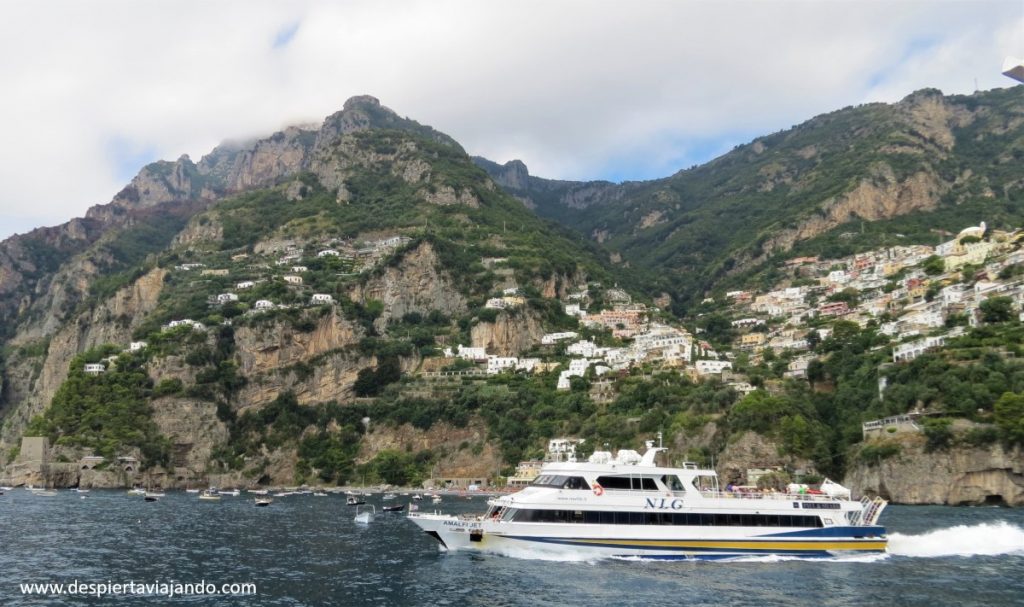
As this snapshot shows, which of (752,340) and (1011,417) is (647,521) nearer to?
(1011,417)

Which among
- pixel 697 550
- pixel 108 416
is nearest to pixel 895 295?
pixel 697 550

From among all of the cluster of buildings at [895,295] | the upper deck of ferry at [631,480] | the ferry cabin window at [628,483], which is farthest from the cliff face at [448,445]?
the ferry cabin window at [628,483]

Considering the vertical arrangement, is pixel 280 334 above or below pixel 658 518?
above

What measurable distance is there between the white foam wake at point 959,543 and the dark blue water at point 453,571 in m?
0.08

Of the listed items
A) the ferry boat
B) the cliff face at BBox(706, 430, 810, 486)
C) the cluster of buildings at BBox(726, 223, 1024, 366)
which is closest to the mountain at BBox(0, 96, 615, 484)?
the cliff face at BBox(706, 430, 810, 486)

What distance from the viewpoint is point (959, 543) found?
4591 cm

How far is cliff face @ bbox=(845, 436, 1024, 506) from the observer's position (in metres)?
76.1

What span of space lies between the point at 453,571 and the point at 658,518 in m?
11.0

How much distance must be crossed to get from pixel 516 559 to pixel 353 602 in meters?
10.9

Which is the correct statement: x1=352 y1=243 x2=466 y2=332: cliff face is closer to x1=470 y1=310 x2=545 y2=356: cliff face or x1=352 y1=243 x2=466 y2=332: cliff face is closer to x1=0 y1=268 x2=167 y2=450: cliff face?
x1=470 y1=310 x2=545 y2=356: cliff face

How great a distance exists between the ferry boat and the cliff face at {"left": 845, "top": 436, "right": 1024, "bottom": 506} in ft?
135

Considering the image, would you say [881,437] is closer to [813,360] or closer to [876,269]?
[813,360]

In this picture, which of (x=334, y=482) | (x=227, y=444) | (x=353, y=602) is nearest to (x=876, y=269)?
(x=334, y=482)

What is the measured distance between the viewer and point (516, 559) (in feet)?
136
